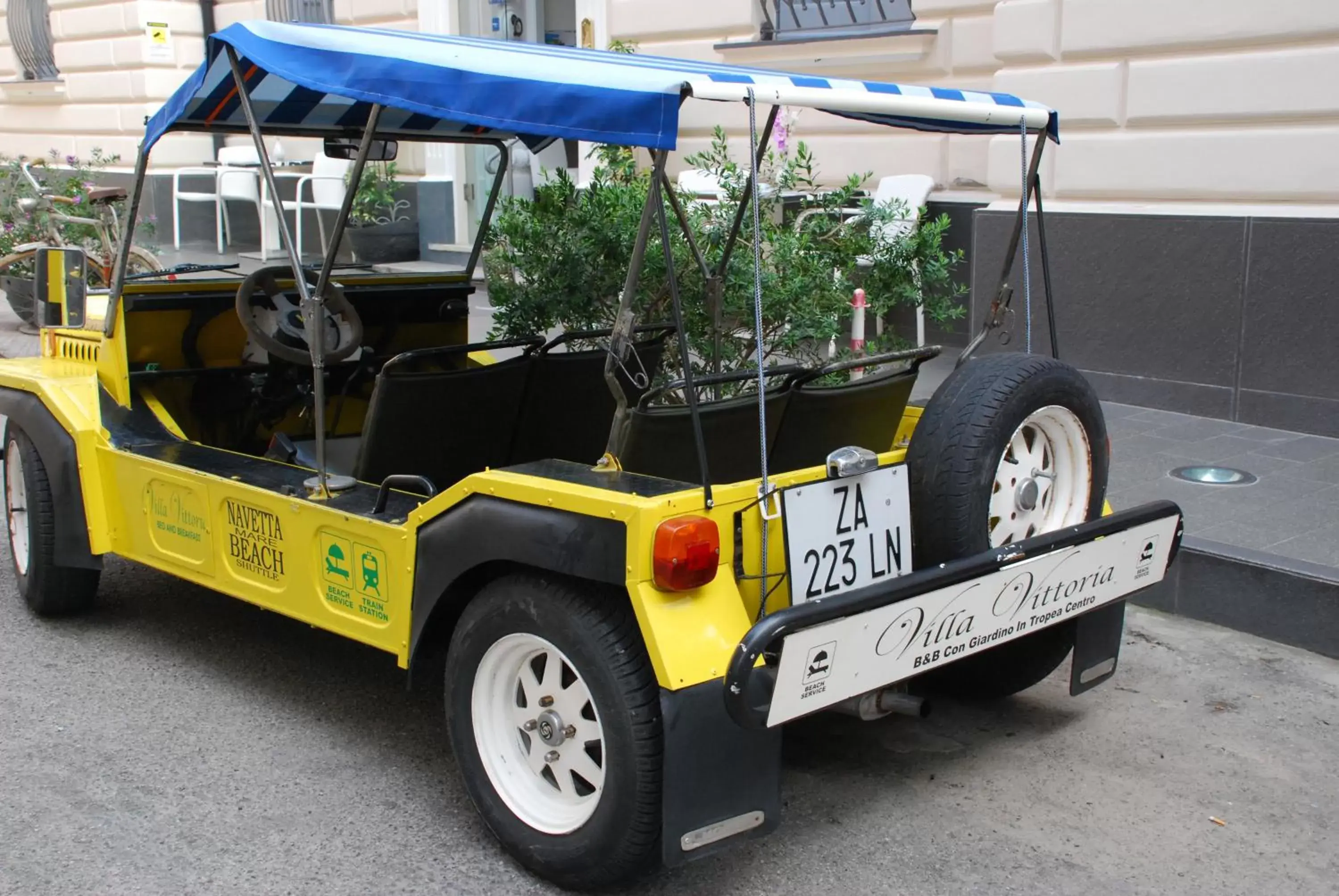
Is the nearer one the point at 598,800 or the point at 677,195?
the point at 598,800

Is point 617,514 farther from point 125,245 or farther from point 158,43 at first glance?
point 158,43

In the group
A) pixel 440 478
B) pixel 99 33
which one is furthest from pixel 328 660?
pixel 99 33

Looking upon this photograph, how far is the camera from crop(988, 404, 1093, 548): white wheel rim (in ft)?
11.1

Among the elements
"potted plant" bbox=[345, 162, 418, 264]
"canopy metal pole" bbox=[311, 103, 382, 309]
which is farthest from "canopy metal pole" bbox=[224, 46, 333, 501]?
"potted plant" bbox=[345, 162, 418, 264]

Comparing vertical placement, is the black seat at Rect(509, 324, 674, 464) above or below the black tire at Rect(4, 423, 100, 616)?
above

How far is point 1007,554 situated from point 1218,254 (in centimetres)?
450

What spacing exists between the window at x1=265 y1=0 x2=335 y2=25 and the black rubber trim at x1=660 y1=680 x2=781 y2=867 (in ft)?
40.4

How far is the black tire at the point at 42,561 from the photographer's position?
15.1ft

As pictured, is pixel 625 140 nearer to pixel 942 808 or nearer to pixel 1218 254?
pixel 942 808

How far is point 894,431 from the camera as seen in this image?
3867mm

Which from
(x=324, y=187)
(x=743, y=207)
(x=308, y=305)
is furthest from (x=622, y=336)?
(x=324, y=187)

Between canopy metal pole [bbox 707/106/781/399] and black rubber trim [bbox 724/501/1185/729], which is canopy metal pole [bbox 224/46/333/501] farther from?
black rubber trim [bbox 724/501/1185/729]

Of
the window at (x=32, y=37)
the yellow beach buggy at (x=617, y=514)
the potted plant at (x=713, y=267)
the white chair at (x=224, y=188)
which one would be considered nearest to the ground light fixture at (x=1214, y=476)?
the potted plant at (x=713, y=267)

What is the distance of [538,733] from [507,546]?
0.45 metres
